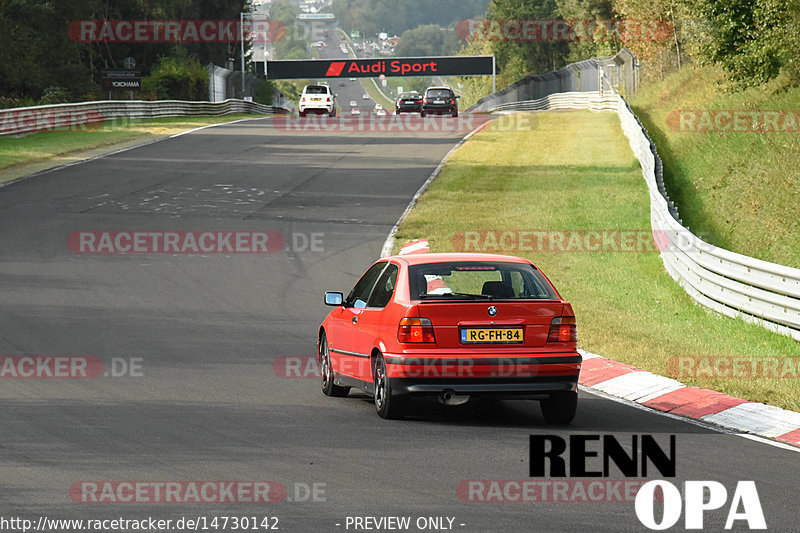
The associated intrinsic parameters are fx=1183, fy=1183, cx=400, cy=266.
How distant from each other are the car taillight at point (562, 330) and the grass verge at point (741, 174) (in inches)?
413

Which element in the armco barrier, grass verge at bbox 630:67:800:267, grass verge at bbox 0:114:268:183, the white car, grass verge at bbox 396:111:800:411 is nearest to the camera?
grass verge at bbox 396:111:800:411

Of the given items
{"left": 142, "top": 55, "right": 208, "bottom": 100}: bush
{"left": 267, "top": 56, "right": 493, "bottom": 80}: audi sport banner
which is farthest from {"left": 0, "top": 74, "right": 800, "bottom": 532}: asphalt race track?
{"left": 267, "top": 56, "right": 493, "bottom": 80}: audi sport banner

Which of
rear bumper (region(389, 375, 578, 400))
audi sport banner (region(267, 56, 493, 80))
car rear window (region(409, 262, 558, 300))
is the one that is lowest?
rear bumper (region(389, 375, 578, 400))

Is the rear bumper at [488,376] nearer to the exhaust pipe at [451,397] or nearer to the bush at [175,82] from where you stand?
the exhaust pipe at [451,397]

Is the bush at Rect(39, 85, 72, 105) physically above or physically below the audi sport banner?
below

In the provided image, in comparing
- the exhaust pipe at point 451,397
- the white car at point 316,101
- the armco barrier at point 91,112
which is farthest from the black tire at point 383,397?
the white car at point 316,101

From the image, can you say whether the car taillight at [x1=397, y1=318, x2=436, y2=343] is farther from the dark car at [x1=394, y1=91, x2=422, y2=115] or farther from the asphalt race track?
the dark car at [x1=394, y1=91, x2=422, y2=115]

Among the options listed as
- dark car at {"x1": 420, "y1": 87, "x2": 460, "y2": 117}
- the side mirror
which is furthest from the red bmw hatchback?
dark car at {"x1": 420, "y1": 87, "x2": 460, "y2": 117}

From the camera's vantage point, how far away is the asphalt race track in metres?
6.95

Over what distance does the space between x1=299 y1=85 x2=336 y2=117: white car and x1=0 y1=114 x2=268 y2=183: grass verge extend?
12.8 metres

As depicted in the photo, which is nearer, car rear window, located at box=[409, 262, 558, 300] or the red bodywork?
the red bodywork

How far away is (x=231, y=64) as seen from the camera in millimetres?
102000

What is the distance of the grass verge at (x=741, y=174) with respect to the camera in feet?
72.5

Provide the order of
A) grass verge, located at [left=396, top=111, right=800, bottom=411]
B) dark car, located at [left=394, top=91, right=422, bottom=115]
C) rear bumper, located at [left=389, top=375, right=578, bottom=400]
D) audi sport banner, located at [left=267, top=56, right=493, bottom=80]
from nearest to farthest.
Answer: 1. rear bumper, located at [left=389, top=375, right=578, bottom=400]
2. grass verge, located at [left=396, top=111, right=800, bottom=411]
3. dark car, located at [left=394, top=91, right=422, bottom=115]
4. audi sport banner, located at [left=267, top=56, right=493, bottom=80]
